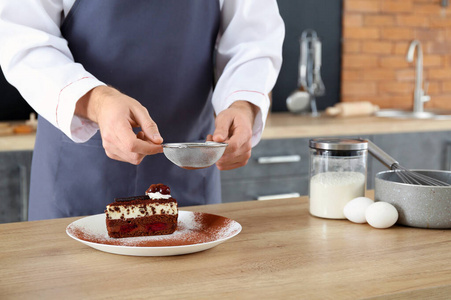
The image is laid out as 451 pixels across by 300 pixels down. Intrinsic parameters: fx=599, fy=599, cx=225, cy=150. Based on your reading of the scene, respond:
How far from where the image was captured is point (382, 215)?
41.9 inches

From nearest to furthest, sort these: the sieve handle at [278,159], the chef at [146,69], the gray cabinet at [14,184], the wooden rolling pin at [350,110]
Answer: the chef at [146,69], the gray cabinet at [14,184], the sieve handle at [278,159], the wooden rolling pin at [350,110]

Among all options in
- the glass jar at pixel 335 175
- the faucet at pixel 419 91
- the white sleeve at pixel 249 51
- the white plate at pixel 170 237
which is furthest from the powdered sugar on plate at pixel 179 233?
the faucet at pixel 419 91

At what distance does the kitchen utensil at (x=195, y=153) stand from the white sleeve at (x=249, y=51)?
32 cm

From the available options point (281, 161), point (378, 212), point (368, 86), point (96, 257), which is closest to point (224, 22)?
point (378, 212)

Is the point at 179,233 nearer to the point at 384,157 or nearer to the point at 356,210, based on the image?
the point at 356,210

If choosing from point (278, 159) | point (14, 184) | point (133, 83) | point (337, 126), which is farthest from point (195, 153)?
point (337, 126)

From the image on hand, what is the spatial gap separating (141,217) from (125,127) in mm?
153

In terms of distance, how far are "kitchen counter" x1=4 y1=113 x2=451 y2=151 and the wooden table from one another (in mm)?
1376

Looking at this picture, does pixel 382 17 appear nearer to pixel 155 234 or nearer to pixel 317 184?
pixel 317 184

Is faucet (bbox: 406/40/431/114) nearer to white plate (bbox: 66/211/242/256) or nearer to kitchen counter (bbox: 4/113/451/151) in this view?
kitchen counter (bbox: 4/113/451/151)

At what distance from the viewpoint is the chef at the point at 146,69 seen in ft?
4.28

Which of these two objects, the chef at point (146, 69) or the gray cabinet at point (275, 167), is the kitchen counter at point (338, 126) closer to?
the gray cabinet at point (275, 167)

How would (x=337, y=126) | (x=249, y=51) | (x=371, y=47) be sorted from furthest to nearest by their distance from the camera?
1. (x=371, y=47)
2. (x=337, y=126)
3. (x=249, y=51)

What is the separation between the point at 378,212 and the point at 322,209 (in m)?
0.12
